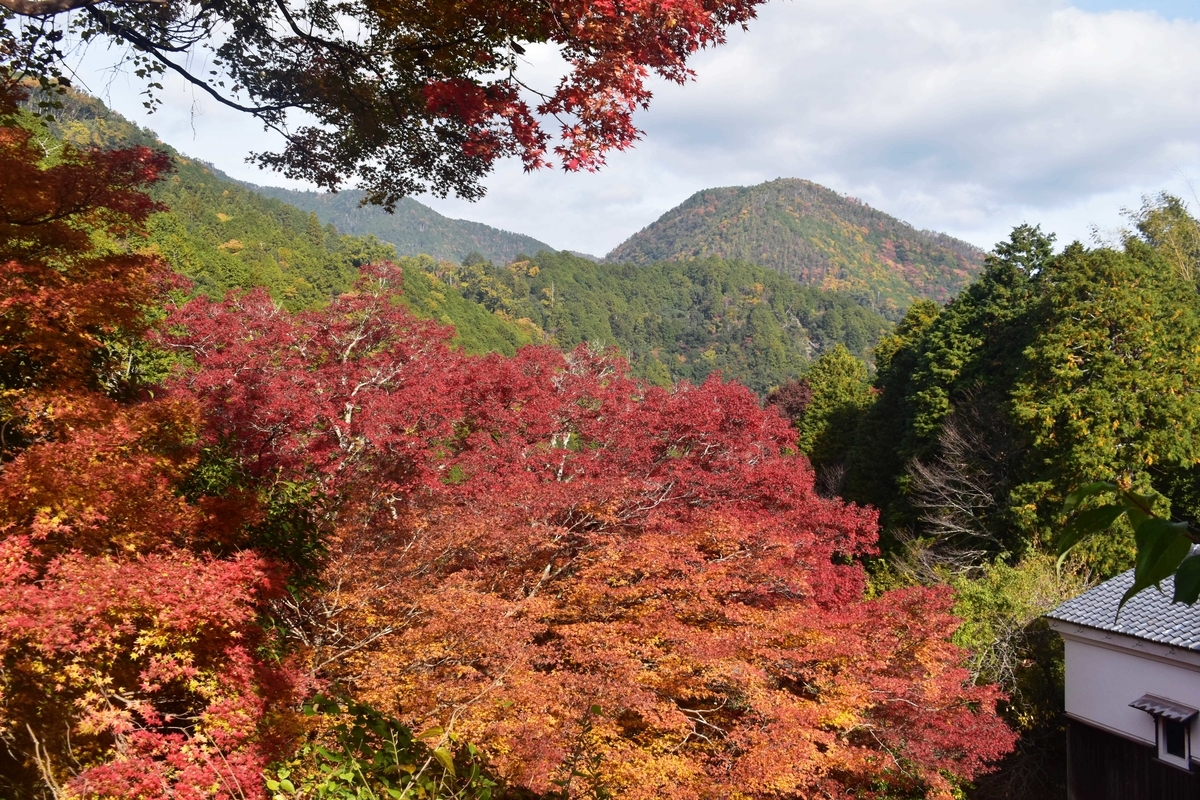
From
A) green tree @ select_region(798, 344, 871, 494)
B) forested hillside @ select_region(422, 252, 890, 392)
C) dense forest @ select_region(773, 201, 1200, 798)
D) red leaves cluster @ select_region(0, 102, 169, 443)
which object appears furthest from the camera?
forested hillside @ select_region(422, 252, 890, 392)

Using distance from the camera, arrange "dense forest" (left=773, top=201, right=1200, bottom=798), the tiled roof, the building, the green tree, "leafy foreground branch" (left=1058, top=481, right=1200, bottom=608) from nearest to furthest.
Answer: "leafy foreground branch" (left=1058, top=481, right=1200, bottom=608)
the building
the tiled roof
"dense forest" (left=773, top=201, right=1200, bottom=798)
the green tree

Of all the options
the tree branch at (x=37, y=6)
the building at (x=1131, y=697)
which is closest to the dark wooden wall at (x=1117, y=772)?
the building at (x=1131, y=697)

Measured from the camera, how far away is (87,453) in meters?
4.38

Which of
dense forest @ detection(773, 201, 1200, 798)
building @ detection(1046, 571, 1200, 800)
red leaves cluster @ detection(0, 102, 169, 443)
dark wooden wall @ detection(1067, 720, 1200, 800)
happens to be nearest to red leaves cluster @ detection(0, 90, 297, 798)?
red leaves cluster @ detection(0, 102, 169, 443)

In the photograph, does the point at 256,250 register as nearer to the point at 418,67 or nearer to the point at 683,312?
the point at 418,67

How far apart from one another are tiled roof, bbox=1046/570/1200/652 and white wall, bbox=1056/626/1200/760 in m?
0.20

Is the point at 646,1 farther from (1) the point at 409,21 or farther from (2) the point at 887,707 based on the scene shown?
(2) the point at 887,707

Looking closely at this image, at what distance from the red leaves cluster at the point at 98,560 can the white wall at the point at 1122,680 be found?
11617 mm

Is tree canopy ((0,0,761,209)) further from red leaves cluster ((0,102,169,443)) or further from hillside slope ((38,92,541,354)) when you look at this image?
hillside slope ((38,92,541,354))

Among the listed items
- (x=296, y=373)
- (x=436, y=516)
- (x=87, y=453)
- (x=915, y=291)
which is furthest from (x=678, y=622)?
(x=915, y=291)

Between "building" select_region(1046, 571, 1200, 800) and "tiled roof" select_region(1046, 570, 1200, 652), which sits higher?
"tiled roof" select_region(1046, 570, 1200, 652)

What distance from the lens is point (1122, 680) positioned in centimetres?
1170

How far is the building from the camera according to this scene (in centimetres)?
1068

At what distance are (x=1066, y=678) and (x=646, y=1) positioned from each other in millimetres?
13348
